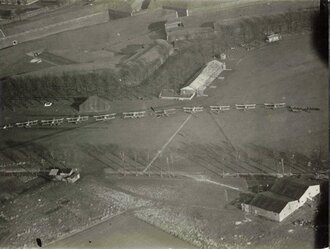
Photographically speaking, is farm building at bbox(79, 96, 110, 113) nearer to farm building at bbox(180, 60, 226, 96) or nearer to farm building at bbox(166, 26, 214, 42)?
farm building at bbox(180, 60, 226, 96)

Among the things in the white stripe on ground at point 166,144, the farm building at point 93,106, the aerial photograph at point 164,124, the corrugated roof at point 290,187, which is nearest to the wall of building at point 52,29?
the aerial photograph at point 164,124

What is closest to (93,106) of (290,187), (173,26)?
(173,26)

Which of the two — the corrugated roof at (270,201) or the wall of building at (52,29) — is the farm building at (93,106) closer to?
the wall of building at (52,29)

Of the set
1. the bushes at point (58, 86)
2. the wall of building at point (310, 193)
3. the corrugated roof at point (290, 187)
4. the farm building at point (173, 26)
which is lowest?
the wall of building at point (310, 193)

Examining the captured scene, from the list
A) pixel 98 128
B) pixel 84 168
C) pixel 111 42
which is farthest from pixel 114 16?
pixel 84 168

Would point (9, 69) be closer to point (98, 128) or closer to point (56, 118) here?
point (56, 118)

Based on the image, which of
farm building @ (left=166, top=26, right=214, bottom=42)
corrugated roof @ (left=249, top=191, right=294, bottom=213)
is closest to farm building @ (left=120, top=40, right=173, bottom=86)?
farm building @ (left=166, top=26, right=214, bottom=42)
